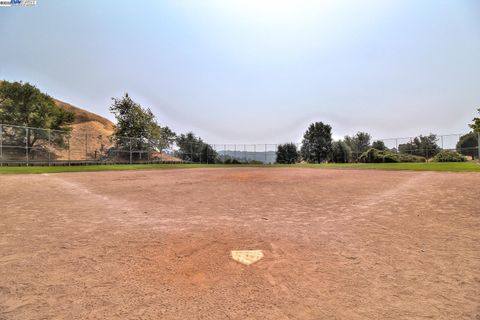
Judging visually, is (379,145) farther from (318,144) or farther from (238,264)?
(238,264)

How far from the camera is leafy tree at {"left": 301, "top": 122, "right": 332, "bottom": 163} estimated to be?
60.0 metres

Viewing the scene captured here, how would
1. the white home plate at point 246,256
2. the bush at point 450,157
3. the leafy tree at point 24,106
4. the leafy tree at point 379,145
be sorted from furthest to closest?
1. the leafy tree at point 379,145
2. the leafy tree at point 24,106
3. the bush at point 450,157
4. the white home plate at point 246,256

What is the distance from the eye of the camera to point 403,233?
14.1ft

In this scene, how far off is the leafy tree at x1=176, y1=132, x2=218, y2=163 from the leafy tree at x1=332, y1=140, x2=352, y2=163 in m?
27.6

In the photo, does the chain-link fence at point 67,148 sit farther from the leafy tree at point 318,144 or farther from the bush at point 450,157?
the bush at point 450,157

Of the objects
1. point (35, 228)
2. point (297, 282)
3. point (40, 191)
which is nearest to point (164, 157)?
point (40, 191)

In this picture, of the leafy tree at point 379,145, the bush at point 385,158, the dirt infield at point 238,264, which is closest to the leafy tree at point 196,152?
the bush at point 385,158

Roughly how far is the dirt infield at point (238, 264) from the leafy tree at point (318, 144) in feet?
182

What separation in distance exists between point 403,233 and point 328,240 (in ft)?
4.71

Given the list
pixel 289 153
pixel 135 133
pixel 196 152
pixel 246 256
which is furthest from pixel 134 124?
pixel 246 256

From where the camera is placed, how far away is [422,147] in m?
43.3

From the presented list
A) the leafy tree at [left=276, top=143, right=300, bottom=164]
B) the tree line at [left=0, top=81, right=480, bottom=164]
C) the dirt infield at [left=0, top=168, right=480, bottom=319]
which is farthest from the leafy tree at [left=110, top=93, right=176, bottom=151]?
the dirt infield at [left=0, top=168, right=480, bottom=319]

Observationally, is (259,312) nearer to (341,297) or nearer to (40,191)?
(341,297)

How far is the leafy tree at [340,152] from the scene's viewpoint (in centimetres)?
5481
